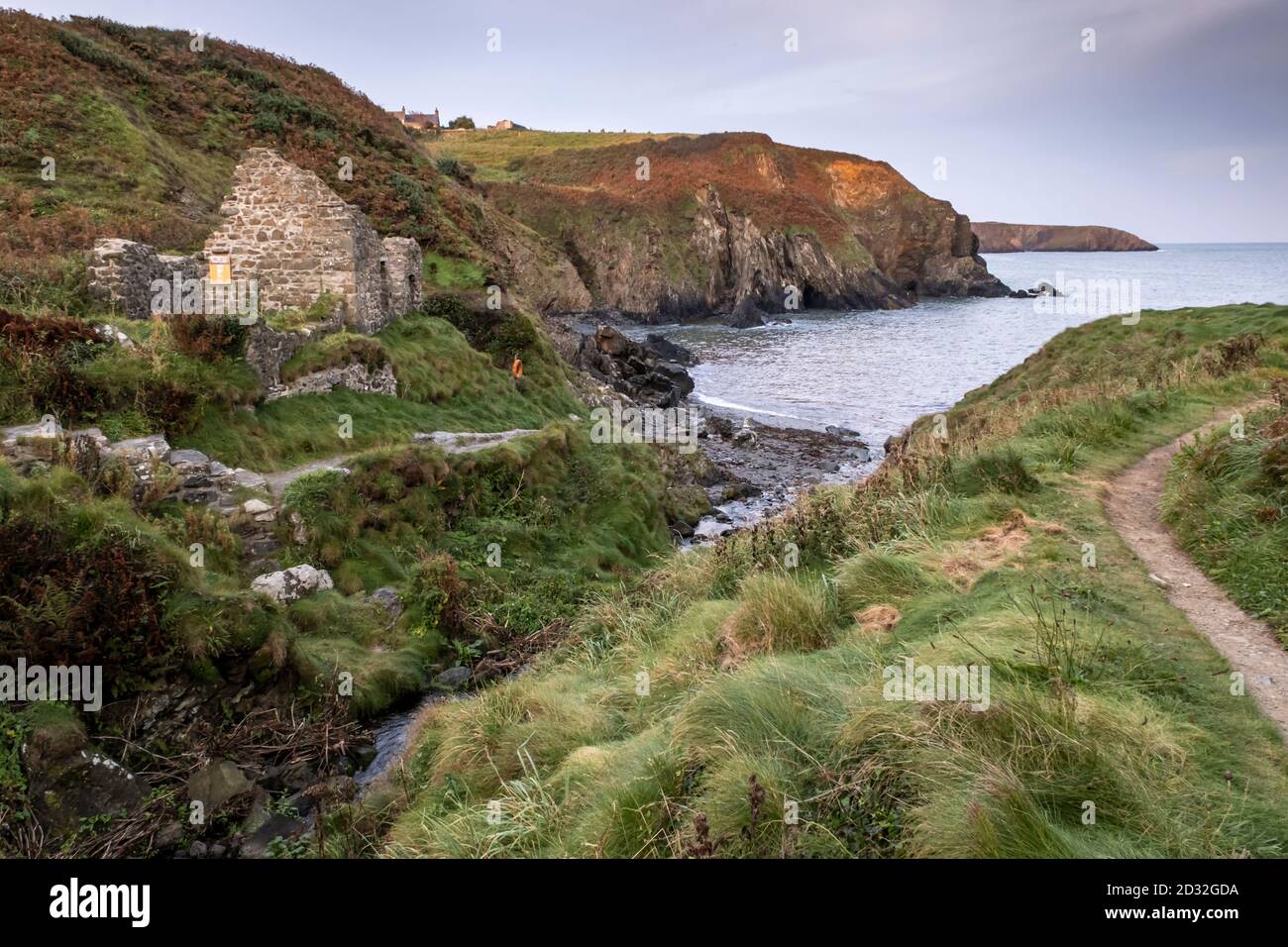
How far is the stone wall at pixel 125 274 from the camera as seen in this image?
13.7 m

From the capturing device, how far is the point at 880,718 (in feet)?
13.6

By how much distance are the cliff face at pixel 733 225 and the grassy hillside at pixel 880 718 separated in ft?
266

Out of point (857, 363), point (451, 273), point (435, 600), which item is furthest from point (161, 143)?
point (857, 363)

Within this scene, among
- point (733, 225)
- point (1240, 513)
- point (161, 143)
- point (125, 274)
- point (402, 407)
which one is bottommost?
point (1240, 513)

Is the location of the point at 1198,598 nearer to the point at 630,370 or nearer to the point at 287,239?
the point at 287,239

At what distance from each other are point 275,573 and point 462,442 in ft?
19.9

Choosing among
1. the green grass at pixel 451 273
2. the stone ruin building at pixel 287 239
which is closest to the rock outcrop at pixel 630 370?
the green grass at pixel 451 273

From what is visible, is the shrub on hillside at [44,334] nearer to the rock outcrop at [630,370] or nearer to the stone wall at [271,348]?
the stone wall at [271,348]

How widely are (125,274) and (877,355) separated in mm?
54277

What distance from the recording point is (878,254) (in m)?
119

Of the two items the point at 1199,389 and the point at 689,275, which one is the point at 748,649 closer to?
the point at 1199,389

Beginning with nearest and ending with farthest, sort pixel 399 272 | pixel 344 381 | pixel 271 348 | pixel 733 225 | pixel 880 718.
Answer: pixel 880 718
pixel 271 348
pixel 344 381
pixel 399 272
pixel 733 225

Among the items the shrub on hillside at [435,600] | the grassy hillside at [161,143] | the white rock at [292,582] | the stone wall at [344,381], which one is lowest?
the shrub on hillside at [435,600]
